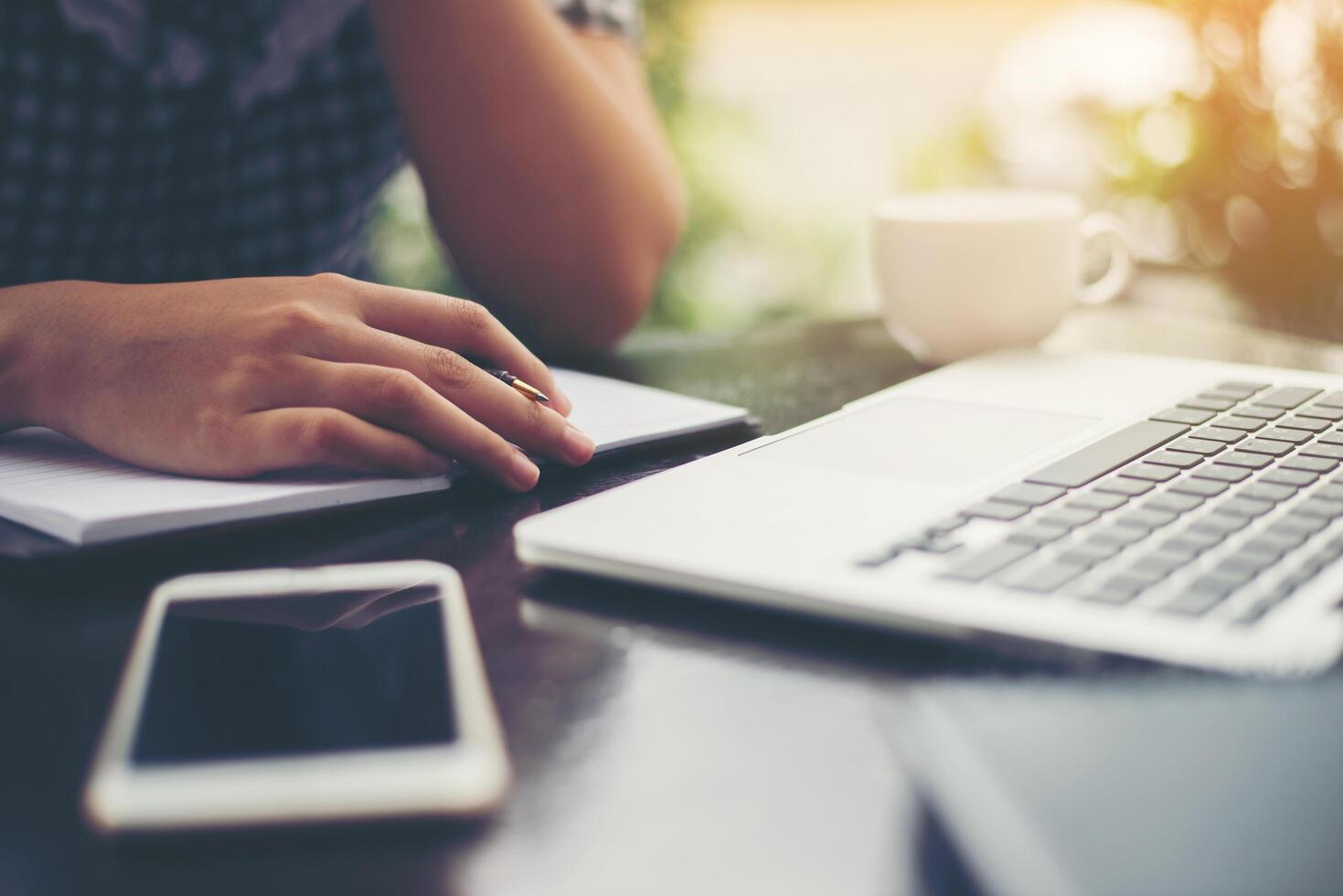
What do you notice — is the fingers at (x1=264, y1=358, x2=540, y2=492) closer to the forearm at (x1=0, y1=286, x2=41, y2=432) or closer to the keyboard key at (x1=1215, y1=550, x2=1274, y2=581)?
the forearm at (x1=0, y1=286, x2=41, y2=432)

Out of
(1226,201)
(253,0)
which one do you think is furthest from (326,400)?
(1226,201)

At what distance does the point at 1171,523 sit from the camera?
40cm

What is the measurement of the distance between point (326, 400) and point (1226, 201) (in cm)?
140

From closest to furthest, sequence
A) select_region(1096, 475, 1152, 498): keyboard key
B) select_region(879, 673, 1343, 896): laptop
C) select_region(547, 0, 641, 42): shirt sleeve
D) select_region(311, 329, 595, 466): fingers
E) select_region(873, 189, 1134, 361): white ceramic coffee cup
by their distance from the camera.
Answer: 1. select_region(879, 673, 1343, 896): laptop
2. select_region(1096, 475, 1152, 498): keyboard key
3. select_region(311, 329, 595, 466): fingers
4. select_region(873, 189, 1134, 361): white ceramic coffee cup
5. select_region(547, 0, 641, 42): shirt sleeve

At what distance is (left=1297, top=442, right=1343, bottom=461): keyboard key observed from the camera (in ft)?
1.59

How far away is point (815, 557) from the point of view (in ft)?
1.24

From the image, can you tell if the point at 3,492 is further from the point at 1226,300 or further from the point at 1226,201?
the point at 1226,201

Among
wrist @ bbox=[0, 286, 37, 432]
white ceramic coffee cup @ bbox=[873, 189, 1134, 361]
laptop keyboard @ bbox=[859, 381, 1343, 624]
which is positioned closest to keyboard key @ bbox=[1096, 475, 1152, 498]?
laptop keyboard @ bbox=[859, 381, 1343, 624]

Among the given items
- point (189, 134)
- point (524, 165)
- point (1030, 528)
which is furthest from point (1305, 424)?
point (189, 134)

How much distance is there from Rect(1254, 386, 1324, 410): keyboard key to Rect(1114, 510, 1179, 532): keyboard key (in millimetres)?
225

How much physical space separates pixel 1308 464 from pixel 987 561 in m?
0.20

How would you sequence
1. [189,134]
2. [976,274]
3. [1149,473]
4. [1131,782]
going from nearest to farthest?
1. [1131,782]
2. [1149,473]
3. [976,274]
4. [189,134]

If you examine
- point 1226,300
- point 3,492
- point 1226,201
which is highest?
point 1226,201

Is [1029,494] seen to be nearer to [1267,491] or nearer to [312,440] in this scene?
[1267,491]
